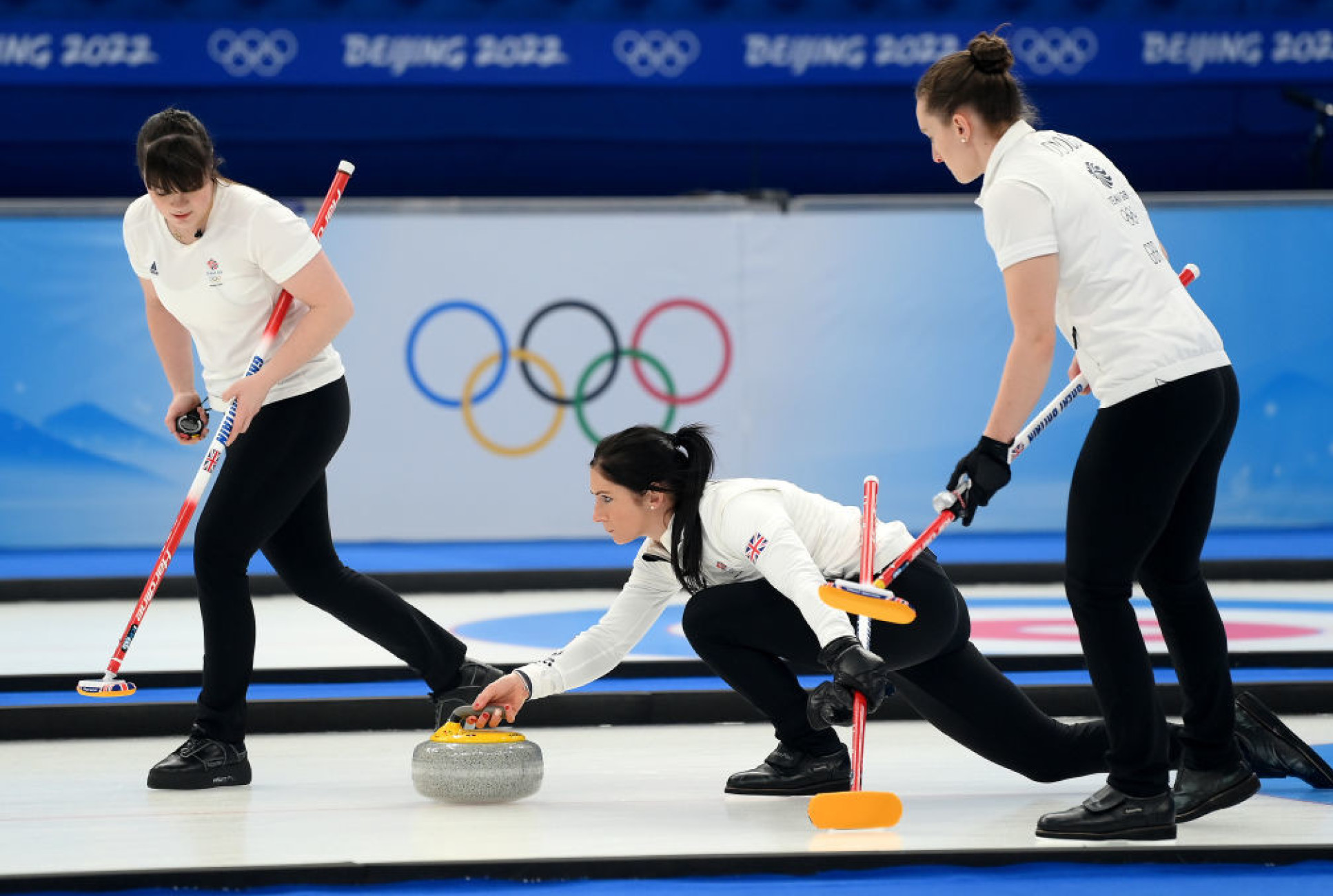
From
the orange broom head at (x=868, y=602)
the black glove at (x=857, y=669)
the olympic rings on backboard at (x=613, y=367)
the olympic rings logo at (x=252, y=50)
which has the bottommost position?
the black glove at (x=857, y=669)

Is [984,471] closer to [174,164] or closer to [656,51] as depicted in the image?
[174,164]

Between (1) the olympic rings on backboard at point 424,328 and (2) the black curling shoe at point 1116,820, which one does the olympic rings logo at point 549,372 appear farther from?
(2) the black curling shoe at point 1116,820

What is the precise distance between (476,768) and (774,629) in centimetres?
56

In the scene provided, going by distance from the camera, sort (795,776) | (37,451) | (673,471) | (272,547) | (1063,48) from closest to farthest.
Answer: (673,471) → (795,776) → (272,547) → (37,451) → (1063,48)

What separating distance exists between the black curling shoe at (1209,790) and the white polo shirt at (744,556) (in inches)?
23.6

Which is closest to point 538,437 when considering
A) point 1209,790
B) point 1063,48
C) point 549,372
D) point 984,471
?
point 549,372

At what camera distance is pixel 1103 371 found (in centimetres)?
262

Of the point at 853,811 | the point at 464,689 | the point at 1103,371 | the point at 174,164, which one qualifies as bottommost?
the point at 853,811

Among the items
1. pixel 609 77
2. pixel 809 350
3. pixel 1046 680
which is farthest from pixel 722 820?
pixel 609 77

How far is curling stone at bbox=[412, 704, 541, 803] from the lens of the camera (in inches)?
116

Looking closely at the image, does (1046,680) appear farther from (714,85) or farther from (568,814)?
(714,85)

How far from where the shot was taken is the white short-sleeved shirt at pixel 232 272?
315 centimetres

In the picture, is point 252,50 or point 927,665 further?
point 252,50

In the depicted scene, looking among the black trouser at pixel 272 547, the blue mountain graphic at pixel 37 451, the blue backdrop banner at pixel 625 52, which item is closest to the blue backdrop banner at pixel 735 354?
the blue mountain graphic at pixel 37 451
